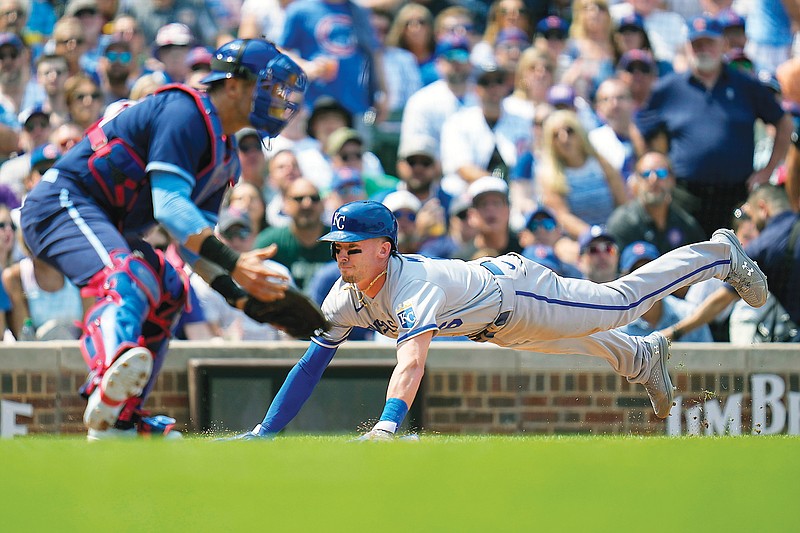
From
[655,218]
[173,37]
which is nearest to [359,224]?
[655,218]

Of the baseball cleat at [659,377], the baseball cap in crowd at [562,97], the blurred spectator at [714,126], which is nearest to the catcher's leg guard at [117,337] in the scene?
the baseball cleat at [659,377]

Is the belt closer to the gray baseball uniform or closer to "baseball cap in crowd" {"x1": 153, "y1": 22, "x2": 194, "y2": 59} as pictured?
the gray baseball uniform

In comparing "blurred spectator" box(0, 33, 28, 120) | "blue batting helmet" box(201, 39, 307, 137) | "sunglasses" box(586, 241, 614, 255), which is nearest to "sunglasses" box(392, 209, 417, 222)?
"sunglasses" box(586, 241, 614, 255)

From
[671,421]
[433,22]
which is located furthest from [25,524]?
[433,22]

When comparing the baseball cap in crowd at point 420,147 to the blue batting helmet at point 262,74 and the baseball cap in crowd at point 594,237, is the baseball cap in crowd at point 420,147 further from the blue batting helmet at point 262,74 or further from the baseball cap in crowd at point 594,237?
the blue batting helmet at point 262,74

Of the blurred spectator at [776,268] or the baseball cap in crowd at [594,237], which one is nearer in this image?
the blurred spectator at [776,268]

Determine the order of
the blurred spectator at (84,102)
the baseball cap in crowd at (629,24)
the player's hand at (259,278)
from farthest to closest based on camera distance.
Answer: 1. the baseball cap in crowd at (629,24)
2. the blurred spectator at (84,102)
3. the player's hand at (259,278)

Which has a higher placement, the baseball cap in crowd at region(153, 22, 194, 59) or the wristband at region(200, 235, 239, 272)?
the wristband at region(200, 235, 239, 272)
